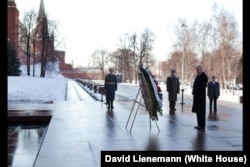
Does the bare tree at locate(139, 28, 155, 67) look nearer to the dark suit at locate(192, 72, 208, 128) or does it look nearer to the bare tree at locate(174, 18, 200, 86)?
the bare tree at locate(174, 18, 200, 86)

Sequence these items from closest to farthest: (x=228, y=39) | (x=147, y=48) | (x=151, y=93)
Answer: (x=151, y=93) < (x=228, y=39) < (x=147, y=48)

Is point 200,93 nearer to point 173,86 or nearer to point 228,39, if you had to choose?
point 173,86

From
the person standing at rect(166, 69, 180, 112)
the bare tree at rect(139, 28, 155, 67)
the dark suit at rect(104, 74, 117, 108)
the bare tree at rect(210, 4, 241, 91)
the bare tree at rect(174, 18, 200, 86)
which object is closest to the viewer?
the person standing at rect(166, 69, 180, 112)

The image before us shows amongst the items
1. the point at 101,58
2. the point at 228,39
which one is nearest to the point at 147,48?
the point at 101,58

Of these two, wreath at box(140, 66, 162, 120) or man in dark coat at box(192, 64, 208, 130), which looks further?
man in dark coat at box(192, 64, 208, 130)

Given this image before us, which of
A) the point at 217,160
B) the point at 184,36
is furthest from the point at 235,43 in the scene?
the point at 217,160

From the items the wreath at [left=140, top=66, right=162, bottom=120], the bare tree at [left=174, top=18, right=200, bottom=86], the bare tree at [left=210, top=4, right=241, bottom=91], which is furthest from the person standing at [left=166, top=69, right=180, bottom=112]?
the bare tree at [left=174, top=18, right=200, bottom=86]

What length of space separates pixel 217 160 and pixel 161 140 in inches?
200

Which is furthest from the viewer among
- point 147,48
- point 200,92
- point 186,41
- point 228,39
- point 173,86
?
point 147,48
